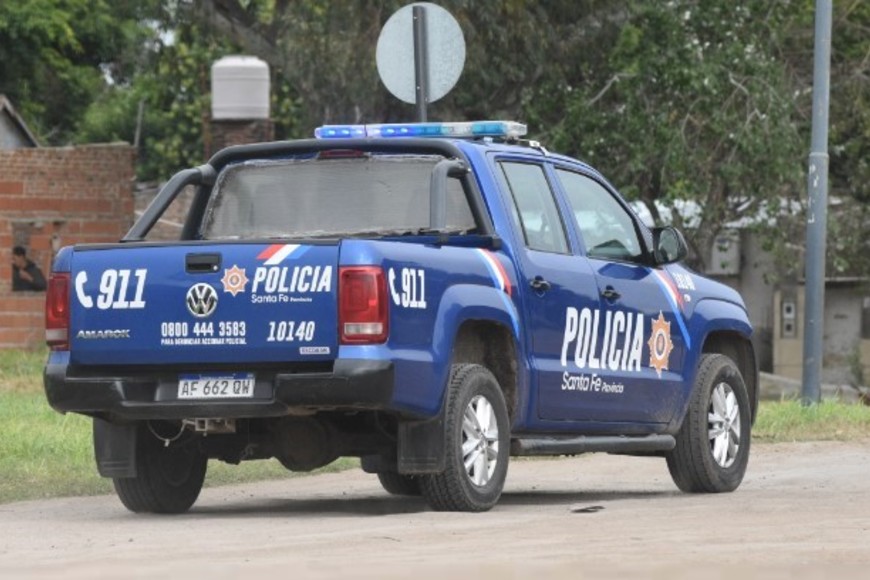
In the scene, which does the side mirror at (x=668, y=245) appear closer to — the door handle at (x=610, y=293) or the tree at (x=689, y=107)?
the door handle at (x=610, y=293)

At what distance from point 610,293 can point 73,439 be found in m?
5.07

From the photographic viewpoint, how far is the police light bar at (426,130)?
1223cm

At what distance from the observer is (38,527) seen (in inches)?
422

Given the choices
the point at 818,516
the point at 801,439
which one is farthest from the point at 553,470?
the point at 818,516

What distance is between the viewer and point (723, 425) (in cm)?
1352

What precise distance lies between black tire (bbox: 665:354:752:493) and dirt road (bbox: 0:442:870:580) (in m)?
0.16

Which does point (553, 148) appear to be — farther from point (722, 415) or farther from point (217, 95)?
point (722, 415)

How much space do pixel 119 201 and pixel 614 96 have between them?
627cm

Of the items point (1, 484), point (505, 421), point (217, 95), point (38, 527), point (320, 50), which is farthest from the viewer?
point (320, 50)

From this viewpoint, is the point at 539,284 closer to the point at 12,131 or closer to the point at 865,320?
the point at 12,131

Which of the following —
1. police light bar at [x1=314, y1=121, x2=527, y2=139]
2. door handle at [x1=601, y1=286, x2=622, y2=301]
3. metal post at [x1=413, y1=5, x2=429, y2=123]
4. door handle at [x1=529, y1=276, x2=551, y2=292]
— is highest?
metal post at [x1=413, y1=5, x2=429, y2=123]

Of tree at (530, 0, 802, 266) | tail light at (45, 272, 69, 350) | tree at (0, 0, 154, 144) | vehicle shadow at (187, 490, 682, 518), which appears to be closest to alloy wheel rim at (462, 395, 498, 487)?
vehicle shadow at (187, 490, 682, 518)

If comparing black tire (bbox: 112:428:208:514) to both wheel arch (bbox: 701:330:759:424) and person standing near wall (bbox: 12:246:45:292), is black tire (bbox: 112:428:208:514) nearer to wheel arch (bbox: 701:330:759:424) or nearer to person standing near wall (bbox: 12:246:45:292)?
wheel arch (bbox: 701:330:759:424)

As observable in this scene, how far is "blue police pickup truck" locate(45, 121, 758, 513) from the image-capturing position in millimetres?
10562
